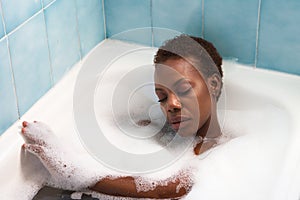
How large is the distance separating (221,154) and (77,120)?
471mm

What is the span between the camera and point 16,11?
58.4 inches

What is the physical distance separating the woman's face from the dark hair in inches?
0.9

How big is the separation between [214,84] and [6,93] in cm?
60

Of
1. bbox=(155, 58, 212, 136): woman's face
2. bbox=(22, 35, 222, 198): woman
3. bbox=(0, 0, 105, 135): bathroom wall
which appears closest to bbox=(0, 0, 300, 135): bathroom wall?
bbox=(0, 0, 105, 135): bathroom wall

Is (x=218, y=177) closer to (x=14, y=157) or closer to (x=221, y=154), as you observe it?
(x=221, y=154)

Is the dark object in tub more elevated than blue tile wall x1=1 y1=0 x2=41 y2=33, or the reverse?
blue tile wall x1=1 y1=0 x2=41 y2=33

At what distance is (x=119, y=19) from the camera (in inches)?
77.8

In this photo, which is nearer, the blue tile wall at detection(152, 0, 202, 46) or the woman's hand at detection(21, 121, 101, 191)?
the woman's hand at detection(21, 121, 101, 191)

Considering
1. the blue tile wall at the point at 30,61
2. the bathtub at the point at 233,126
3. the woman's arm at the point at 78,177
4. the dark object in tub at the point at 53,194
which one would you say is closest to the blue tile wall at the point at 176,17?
the bathtub at the point at 233,126

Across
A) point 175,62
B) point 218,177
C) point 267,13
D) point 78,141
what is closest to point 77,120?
point 78,141

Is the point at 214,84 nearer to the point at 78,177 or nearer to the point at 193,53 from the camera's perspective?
the point at 193,53

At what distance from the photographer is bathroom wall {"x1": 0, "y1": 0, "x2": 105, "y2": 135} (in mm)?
1472

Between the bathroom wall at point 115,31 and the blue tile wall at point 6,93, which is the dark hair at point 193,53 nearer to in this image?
the bathroom wall at point 115,31

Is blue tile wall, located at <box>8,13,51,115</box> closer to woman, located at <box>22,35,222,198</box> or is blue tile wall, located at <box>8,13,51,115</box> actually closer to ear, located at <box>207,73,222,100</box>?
woman, located at <box>22,35,222,198</box>
